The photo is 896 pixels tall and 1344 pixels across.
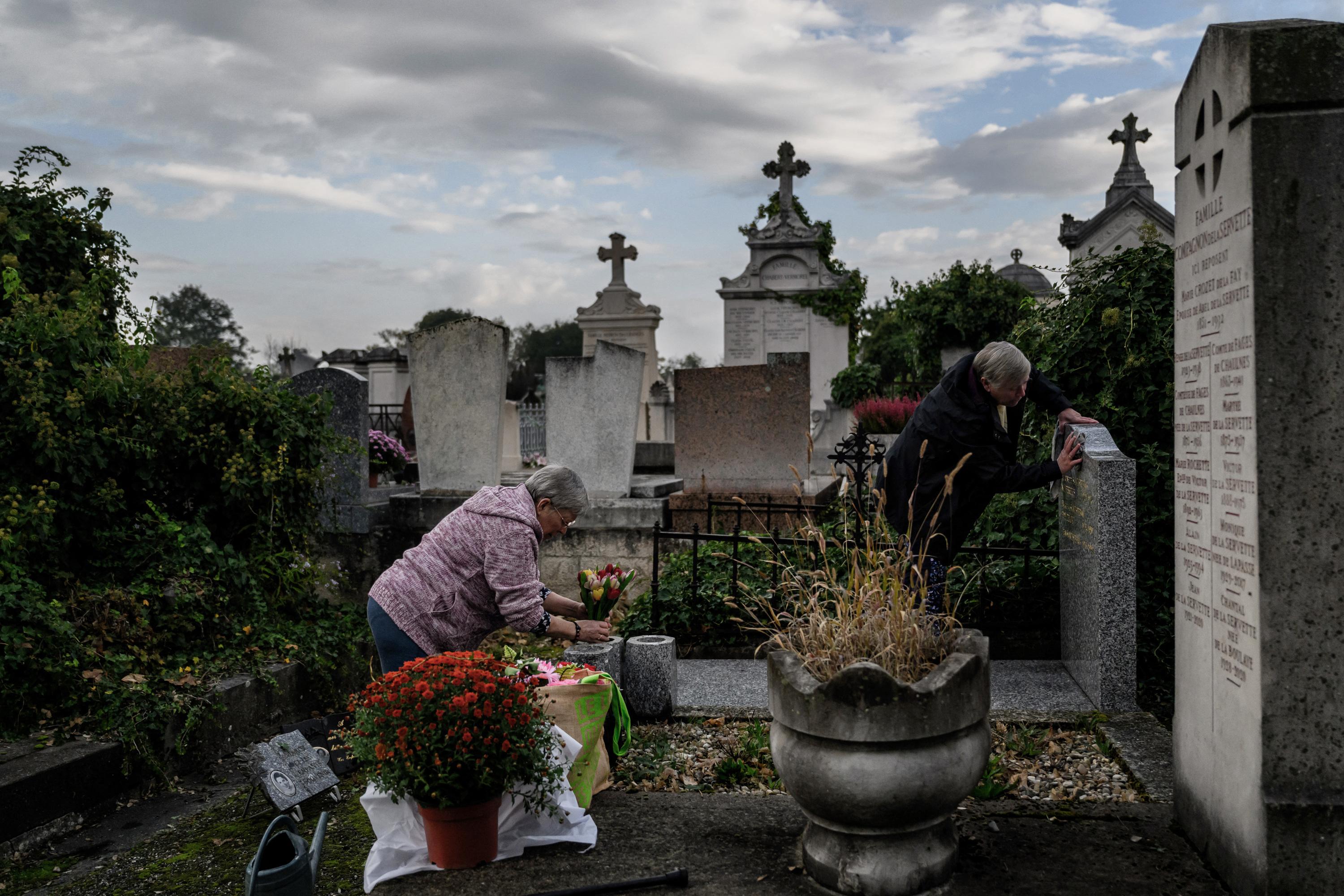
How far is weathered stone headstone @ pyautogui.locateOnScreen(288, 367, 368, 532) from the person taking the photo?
7992mm

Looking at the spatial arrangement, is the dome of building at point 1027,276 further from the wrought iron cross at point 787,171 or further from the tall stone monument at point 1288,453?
the tall stone monument at point 1288,453

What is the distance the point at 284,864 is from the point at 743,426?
22.6ft

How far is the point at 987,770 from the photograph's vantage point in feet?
12.4

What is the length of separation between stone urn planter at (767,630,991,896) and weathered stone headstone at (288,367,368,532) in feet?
18.9

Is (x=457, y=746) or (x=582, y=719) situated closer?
(x=457, y=746)

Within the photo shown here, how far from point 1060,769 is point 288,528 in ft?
14.3

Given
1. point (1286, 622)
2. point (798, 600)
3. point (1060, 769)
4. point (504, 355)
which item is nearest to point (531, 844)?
point (1060, 769)

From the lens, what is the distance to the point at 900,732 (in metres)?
2.79

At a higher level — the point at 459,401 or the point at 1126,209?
the point at 1126,209

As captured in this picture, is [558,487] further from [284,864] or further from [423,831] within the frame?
[284,864]

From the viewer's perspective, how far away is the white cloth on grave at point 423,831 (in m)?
3.20

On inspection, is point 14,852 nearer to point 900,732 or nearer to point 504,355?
point 900,732

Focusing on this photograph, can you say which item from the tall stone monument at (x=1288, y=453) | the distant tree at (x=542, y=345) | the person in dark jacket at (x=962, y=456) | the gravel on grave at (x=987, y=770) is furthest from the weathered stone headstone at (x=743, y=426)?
the distant tree at (x=542, y=345)

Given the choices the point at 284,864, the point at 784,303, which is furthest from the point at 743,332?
the point at 284,864
